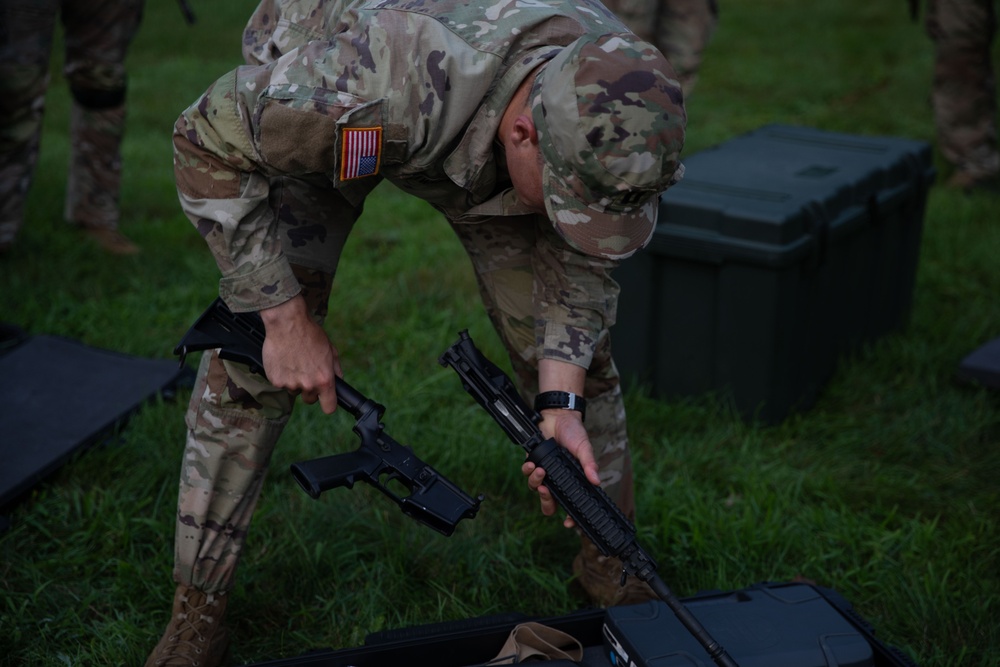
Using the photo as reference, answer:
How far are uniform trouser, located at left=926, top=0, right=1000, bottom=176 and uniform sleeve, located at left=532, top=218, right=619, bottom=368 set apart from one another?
444 cm

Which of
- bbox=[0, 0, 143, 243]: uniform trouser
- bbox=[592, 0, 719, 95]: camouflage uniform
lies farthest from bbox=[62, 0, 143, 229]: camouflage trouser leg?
bbox=[592, 0, 719, 95]: camouflage uniform

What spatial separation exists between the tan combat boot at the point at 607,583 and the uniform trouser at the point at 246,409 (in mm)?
531

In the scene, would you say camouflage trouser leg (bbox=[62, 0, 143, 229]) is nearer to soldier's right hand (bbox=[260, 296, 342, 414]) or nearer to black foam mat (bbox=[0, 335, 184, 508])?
black foam mat (bbox=[0, 335, 184, 508])

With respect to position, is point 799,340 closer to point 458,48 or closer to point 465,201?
point 465,201

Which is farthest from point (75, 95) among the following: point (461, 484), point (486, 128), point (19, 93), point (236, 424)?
point (486, 128)

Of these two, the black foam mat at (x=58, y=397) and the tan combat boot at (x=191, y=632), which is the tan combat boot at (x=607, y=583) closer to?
the tan combat boot at (x=191, y=632)

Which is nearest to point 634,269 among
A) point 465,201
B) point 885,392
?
point 885,392

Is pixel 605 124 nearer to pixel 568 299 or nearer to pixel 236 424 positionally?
pixel 568 299

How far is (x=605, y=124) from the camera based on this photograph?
5.67ft

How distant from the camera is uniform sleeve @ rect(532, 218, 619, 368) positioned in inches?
87.3

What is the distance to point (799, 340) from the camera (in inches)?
137

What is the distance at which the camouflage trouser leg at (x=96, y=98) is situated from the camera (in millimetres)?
4426

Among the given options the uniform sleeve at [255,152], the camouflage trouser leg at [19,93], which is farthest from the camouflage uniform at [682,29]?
the uniform sleeve at [255,152]

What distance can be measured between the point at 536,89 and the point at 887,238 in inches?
98.4
